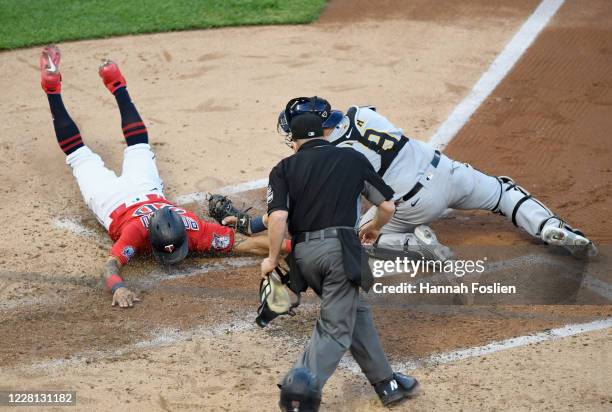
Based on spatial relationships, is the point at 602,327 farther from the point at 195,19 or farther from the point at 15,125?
the point at 195,19

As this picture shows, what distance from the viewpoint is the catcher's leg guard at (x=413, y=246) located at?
25.2ft

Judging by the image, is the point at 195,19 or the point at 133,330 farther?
the point at 195,19

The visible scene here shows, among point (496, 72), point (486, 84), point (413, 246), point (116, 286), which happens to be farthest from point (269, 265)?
point (496, 72)

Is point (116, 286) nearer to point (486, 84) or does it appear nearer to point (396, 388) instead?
point (396, 388)

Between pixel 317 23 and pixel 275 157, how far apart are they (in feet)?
12.1

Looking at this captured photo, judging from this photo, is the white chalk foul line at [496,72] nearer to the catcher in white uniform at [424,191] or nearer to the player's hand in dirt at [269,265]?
the catcher in white uniform at [424,191]

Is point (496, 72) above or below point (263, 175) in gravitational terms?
above

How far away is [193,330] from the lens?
23.0 ft

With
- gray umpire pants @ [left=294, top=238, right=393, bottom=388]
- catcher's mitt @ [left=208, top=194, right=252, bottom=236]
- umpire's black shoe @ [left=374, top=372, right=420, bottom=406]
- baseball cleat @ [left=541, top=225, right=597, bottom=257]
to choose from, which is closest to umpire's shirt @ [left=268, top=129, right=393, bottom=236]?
gray umpire pants @ [left=294, top=238, right=393, bottom=388]

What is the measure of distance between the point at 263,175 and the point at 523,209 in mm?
2617

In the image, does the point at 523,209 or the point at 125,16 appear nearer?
the point at 523,209

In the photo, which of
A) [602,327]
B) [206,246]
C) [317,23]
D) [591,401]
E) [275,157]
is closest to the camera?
[591,401]

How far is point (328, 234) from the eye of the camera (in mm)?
5902

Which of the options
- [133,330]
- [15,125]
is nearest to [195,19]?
[15,125]
